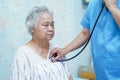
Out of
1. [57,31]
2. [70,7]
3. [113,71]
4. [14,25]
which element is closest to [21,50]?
[14,25]

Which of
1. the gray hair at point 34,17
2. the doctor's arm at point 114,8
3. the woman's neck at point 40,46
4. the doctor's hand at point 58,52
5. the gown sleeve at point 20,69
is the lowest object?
the gown sleeve at point 20,69

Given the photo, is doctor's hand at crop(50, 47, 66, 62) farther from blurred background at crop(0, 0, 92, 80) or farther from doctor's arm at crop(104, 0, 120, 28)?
doctor's arm at crop(104, 0, 120, 28)

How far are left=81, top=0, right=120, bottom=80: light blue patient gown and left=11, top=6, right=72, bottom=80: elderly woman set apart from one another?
49cm

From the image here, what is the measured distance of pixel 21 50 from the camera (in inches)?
69.1

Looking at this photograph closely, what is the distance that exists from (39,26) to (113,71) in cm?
71

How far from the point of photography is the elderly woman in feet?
5.63

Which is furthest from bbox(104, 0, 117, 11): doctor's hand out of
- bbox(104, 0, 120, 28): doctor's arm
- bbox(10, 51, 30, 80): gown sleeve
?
bbox(10, 51, 30, 80): gown sleeve

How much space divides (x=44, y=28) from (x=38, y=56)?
214 millimetres

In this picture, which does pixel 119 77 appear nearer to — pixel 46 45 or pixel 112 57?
pixel 112 57

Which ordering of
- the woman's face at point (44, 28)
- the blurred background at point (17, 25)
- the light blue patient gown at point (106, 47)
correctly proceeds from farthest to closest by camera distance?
the blurred background at point (17, 25) < the woman's face at point (44, 28) < the light blue patient gown at point (106, 47)

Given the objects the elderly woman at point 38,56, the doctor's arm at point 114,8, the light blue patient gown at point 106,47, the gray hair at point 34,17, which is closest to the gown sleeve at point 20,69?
the elderly woman at point 38,56

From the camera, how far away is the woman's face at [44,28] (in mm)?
1790

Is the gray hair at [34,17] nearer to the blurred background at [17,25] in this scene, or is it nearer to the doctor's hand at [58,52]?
the blurred background at [17,25]

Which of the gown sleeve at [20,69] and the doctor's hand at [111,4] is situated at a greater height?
the doctor's hand at [111,4]
